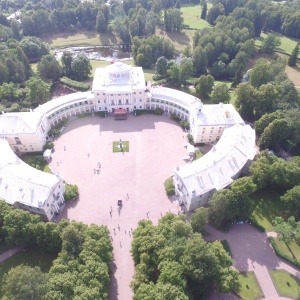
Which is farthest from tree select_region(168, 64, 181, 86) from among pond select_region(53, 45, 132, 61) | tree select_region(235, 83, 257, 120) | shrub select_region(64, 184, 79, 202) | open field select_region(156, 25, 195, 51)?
shrub select_region(64, 184, 79, 202)

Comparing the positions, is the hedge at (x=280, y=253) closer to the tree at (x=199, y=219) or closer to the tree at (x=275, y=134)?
the tree at (x=199, y=219)

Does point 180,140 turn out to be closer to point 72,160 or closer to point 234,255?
point 72,160

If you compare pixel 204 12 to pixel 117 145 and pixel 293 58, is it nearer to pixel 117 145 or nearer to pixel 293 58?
pixel 293 58

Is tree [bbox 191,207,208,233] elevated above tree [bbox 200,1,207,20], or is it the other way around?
tree [bbox 200,1,207,20]

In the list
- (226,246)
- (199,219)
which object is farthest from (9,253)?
(226,246)

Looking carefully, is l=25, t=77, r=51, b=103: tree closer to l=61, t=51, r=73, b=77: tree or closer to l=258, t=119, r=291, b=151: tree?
l=61, t=51, r=73, b=77: tree

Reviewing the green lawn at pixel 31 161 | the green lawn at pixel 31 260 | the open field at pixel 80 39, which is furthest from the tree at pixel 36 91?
the open field at pixel 80 39
